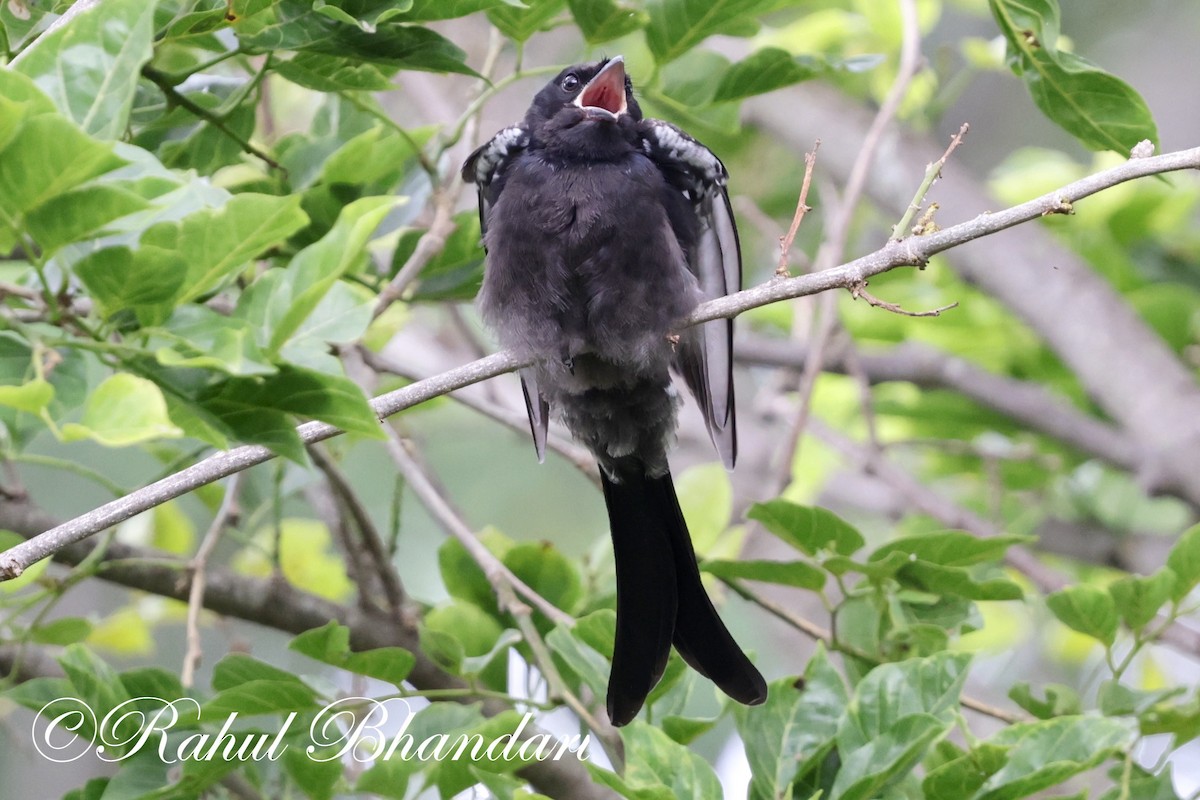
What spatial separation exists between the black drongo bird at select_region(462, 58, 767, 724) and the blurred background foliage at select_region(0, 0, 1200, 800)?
107mm

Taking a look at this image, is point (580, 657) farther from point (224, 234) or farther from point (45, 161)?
point (45, 161)

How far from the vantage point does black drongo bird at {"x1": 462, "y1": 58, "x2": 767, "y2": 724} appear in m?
2.38

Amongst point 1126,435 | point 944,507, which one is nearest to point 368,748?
point 944,507

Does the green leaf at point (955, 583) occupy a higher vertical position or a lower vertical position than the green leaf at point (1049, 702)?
higher

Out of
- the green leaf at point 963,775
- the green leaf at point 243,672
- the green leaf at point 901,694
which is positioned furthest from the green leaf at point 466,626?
the green leaf at point 963,775

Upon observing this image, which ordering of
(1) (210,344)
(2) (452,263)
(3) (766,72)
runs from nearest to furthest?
(1) (210,344) → (3) (766,72) → (2) (452,263)

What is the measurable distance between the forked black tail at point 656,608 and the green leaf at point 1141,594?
1.94ft

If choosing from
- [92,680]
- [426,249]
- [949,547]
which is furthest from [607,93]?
[92,680]

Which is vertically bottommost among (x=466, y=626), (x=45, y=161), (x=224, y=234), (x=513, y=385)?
(x=513, y=385)

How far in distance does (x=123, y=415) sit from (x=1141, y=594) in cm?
157

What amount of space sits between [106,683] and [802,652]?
259 cm

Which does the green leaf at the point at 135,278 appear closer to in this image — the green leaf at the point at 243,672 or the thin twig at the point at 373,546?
the green leaf at the point at 243,672

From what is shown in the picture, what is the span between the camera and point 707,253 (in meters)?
2.67

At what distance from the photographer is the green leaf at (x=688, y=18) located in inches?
84.9
